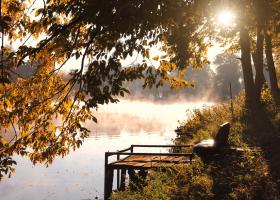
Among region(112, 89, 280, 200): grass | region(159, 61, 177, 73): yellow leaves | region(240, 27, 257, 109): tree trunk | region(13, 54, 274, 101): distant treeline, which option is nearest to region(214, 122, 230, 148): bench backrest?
region(112, 89, 280, 200): grass

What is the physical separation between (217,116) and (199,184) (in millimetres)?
13575

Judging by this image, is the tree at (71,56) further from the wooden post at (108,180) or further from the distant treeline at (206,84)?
the distant treeline at (206,84)

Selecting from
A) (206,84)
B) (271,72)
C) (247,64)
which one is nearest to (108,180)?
(247,64)

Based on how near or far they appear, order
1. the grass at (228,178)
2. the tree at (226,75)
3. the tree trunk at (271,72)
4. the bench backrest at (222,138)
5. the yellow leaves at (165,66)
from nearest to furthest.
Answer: the yellow leaves at (165,66)
the grass at (228,178)
the bench backrest at (222,138)
the tree trunk at (271,72)
the tree at (226,75)

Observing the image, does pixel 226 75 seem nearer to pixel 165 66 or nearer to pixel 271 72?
pixel 271 72

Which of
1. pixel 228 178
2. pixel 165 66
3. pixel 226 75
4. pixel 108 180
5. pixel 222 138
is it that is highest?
pixel 226 75

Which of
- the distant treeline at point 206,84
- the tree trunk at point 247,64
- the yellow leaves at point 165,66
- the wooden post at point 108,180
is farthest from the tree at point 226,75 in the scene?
the yellow leaves at point 165,66

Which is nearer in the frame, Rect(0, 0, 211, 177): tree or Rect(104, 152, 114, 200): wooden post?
Rect(0, 0, 211, 177): tree

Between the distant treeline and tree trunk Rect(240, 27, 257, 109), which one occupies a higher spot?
the distant treeline

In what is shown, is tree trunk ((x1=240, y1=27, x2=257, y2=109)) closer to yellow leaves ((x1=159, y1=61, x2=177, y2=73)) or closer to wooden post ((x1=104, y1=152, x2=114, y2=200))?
wooden post ((x1=104, y1=152, x2=114, y2=200))

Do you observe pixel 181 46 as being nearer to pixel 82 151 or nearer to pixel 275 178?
pixel 275 178

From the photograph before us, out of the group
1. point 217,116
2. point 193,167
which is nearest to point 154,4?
point 193,167

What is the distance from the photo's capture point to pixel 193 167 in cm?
1193

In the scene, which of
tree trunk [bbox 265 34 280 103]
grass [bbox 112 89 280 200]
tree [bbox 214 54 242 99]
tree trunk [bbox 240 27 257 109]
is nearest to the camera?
grass [bbox 112 89 280 200]
